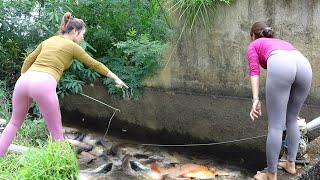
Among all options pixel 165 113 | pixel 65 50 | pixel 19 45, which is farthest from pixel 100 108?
pixel 65 50

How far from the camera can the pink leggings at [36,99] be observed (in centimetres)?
403

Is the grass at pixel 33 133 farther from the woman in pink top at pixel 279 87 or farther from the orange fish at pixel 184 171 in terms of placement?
the woman in pink top at pixel 279 87

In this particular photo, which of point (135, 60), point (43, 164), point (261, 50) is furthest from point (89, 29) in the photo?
point (261, 50)

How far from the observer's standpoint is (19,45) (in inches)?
279

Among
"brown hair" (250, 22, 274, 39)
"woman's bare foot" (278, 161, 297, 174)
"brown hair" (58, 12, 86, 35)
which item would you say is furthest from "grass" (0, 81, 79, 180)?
"brown hair" (250, 22, 274, 39)

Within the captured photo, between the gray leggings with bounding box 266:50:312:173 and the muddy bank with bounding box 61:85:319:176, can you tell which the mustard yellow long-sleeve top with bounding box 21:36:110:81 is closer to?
the gray leggings with bounding box 266:50:312:173

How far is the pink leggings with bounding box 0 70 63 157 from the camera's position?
4.03 metres

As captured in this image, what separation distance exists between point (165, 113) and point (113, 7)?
6.81ft

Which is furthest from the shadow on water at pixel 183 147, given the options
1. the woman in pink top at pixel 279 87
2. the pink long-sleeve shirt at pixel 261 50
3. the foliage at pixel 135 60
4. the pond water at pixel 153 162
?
the pink long-sleeve shirt at pixel 261 50

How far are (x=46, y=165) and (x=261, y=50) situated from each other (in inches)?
86.6

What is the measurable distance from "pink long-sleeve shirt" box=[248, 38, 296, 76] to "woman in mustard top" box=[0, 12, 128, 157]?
1.39m

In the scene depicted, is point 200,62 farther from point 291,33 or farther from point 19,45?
point 19,45

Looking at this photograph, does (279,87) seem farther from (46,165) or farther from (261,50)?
(46,165)

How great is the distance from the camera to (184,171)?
538 cm
